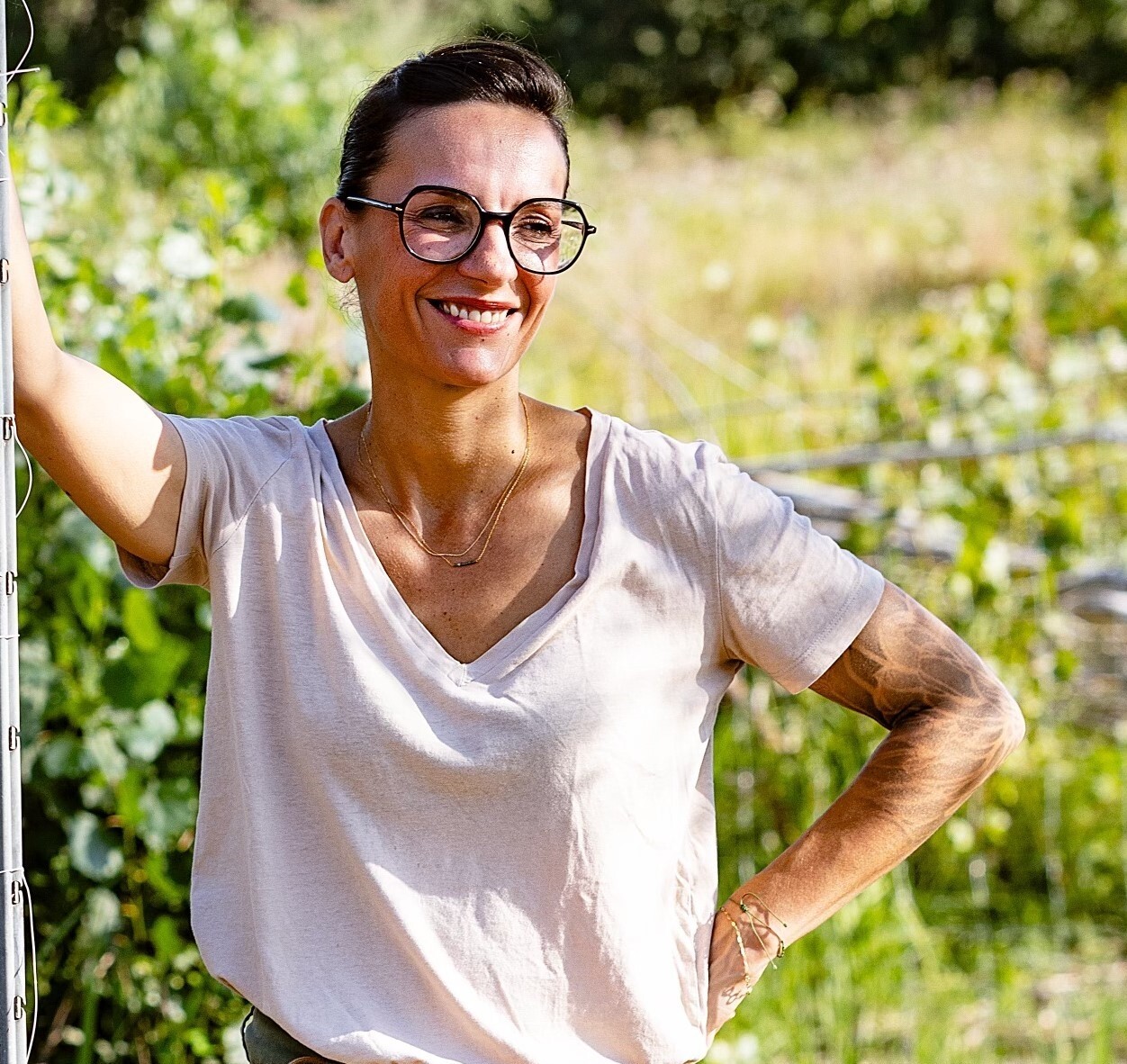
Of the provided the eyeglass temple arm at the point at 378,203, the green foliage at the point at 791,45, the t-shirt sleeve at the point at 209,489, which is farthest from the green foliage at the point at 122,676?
the green foliage at the point at 791,45

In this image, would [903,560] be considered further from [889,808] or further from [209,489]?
[209,489]

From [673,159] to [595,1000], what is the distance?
45.3 feet

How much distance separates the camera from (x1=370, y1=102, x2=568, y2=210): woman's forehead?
4.72 feet

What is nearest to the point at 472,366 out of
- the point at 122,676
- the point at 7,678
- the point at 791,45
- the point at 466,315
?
the point at 466,315

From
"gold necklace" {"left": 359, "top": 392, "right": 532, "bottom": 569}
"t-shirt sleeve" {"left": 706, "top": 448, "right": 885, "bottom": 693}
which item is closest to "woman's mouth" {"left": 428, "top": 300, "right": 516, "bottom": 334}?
"gold necklace" {"left": 359, "top": 392, "right": 532, "bottom": 569}

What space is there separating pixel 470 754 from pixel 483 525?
0.25 meters

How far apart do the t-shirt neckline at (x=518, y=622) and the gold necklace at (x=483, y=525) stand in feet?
0.13

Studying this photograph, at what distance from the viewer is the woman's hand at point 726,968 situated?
159cm

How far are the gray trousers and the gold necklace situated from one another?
47 cm

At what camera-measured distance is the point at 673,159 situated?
14609 mm

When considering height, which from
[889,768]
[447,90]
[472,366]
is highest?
[447,90]

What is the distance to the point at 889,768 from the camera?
1621 millimetres

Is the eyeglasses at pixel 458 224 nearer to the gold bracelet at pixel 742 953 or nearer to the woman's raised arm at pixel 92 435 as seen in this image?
the woman's raised arm at pixel 92 435

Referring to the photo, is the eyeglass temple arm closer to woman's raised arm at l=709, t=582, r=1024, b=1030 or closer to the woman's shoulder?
the woman's shoulder
